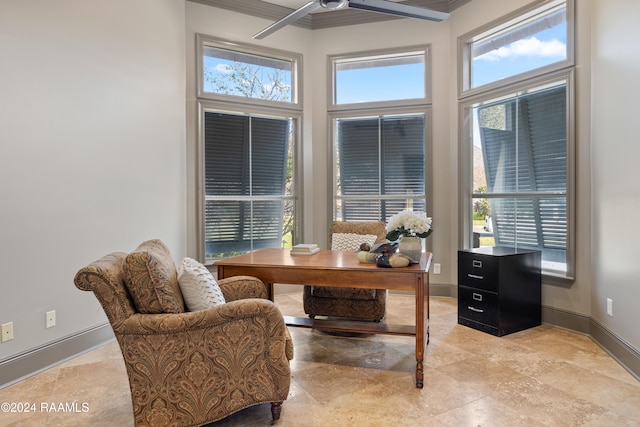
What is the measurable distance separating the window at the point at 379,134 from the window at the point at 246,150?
589mm

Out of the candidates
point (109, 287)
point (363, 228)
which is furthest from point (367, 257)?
point (109, 287)

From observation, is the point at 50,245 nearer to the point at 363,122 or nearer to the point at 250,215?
the point at 250,215

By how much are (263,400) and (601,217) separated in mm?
2841

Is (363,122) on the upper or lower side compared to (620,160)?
upper

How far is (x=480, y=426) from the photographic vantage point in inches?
77.9

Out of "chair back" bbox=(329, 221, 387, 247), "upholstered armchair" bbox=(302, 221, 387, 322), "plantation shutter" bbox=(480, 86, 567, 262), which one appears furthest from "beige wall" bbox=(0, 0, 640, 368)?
"upholstered armchair" bbox=(302, 221, 387, 322)

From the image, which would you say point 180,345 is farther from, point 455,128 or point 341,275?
point 455,128

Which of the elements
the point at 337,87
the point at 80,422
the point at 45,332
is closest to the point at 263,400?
the point at 80,422

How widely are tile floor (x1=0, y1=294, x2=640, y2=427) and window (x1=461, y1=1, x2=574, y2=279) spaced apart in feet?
3.18

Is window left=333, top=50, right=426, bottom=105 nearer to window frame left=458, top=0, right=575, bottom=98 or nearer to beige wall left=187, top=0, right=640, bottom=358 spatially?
beige wall left=187, top=0, right=640, bottom=358

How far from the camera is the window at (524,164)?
3539mm

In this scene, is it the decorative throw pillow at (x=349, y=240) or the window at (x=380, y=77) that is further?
the window at (x=380, y=77)

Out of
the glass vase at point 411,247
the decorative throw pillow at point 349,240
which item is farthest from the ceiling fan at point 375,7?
the decorative throw pillow at point 349,240

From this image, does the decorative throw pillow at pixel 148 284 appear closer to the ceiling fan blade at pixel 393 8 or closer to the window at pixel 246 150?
the ceiling fan blade at pixel 393 8
